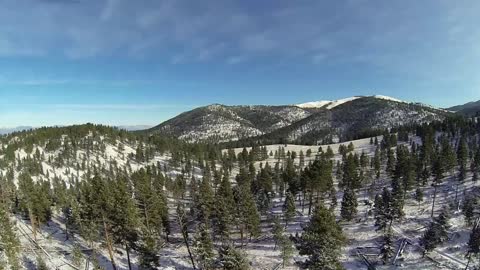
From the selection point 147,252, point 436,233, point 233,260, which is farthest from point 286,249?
point 436,233

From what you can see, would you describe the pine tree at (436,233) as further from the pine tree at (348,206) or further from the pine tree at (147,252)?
the pine tree at (147,252)

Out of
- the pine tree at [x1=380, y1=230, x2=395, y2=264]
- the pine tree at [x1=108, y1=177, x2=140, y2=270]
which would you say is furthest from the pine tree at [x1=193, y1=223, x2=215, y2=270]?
the pine tree at [x1=380, y1=230, x2=395, y2=264]

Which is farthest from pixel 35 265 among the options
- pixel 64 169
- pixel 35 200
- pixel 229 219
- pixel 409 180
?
pixel 64 169

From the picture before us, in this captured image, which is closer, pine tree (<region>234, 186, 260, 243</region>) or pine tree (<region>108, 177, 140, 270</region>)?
pine tree (<region>108, 177, 140, 270</region>)

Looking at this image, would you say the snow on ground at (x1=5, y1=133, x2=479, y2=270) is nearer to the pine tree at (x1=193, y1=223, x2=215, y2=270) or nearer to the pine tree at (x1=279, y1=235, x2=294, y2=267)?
the pine tree at (x1=279, y1=235, x2=294, y2=267)

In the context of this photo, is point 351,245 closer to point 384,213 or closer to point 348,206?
point 384,213

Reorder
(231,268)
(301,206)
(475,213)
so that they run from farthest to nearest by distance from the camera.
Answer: (301,206), (475,213), (231,268)

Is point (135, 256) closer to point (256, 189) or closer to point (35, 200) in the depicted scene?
point (35, 200)

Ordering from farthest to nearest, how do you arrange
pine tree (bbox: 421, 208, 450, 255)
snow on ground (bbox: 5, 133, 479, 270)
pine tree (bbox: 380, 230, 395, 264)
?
snow on ground (bbox: 5, 133, 479, 270), pine tree (bbox: 421, 208, 450, 255), pine tree (bbox: 380, 230, 395, 264)

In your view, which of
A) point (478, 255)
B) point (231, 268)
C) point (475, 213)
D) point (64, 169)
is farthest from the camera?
point (64, 169)
